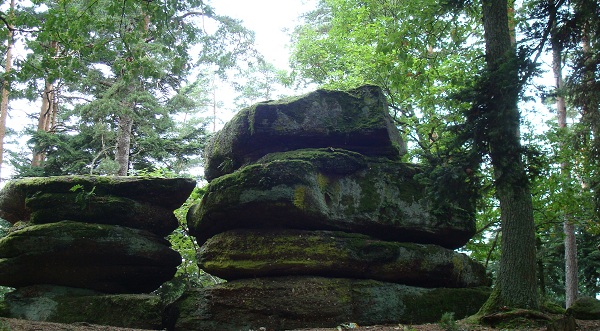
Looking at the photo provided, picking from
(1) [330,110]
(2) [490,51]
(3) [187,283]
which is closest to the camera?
(2) [490,51]

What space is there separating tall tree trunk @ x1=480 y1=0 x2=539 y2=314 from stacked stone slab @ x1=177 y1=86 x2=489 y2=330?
1369 mm

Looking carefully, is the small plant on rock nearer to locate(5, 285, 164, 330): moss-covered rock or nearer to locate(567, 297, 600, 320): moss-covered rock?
locate(567, 297, 600, 320): moss-covered rock

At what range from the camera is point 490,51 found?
26.9 ft

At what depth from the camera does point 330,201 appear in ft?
32.2

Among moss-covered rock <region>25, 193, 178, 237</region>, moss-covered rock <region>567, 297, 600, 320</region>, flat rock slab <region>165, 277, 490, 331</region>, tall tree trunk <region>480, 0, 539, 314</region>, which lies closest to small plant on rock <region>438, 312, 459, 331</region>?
tall tree trunk <region>480, 0, 539, 314</region>

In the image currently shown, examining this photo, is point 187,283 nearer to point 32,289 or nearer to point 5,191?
point 32,289

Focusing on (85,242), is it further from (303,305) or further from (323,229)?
(323,229)

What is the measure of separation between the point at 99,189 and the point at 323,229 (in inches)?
213

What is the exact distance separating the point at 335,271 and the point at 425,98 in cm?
777

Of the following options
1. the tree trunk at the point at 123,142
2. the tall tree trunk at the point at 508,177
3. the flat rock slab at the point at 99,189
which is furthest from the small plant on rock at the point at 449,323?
the tree trunk at the point at 123,142

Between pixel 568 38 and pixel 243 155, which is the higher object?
pixel 568 38

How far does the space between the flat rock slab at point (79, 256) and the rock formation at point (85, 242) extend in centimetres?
2

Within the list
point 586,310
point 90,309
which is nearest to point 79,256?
point 90,309

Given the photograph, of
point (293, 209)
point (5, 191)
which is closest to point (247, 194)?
point (293, 209)
